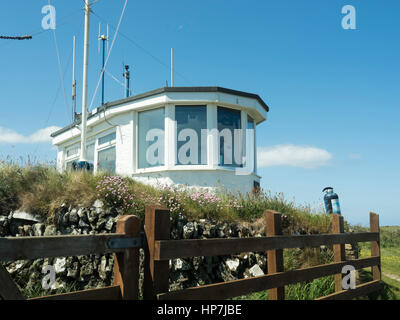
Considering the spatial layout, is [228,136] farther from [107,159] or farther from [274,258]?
[274,258]

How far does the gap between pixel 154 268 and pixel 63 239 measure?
758 millimetres

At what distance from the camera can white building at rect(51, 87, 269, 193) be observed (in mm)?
11469

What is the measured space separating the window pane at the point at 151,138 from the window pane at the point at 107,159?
5.59 feet

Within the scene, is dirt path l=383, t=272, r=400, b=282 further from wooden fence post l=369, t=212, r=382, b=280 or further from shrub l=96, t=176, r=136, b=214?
shrub l=96, t=176, r=136, b=214

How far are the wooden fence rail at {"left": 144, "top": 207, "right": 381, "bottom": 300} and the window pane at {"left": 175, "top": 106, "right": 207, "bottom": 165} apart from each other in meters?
6.08

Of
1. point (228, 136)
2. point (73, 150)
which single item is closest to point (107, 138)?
point (73, 150)

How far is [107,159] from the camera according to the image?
1411cm

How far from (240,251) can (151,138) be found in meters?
8.82

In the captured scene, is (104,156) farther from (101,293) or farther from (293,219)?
(101,293)

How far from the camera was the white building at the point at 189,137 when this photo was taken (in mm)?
11469

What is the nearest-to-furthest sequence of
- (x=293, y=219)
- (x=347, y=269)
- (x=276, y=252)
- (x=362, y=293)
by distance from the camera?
1. (x=276, y=252)
2. (x=347, y=269)
3. (x=362, y=293)
4. (x=293, y=219)

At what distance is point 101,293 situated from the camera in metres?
2.80

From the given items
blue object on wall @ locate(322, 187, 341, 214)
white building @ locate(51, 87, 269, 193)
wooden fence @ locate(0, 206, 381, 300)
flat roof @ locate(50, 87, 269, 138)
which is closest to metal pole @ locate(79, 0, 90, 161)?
white building @ locate(51, 87, 269, 193)
